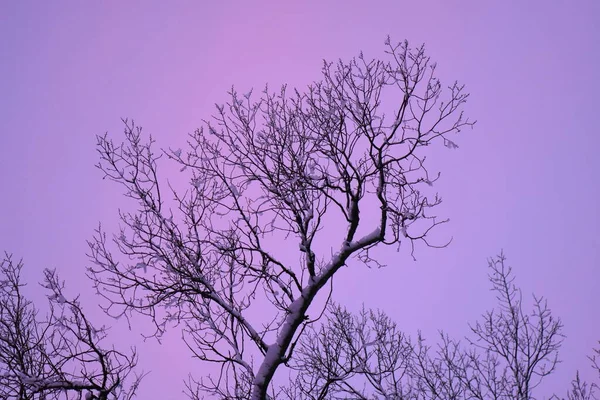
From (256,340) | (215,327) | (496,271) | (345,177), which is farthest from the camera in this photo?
(496,271)

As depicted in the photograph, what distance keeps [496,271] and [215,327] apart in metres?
10.2

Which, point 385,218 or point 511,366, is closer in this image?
point 385,218

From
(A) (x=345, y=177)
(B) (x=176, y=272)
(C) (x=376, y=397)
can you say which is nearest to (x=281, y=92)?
(A) (x=345, y=177)

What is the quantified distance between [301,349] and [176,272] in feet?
21.5

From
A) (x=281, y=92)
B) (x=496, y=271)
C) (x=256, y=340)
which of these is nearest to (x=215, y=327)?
(x=256, y=340)

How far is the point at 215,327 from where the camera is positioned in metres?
6.27

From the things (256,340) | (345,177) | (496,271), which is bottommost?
(256,340)

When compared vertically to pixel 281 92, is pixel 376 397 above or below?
below

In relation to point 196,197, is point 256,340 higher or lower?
lower

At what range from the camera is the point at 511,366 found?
11.5 metres

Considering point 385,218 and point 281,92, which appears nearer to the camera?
point 385,218

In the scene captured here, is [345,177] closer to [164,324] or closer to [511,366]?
[164,324]

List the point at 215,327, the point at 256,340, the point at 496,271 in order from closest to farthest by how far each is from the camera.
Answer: the point at 256,340, the point at 215,327, the point at 496,271

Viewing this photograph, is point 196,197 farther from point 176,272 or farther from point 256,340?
point 256,340
